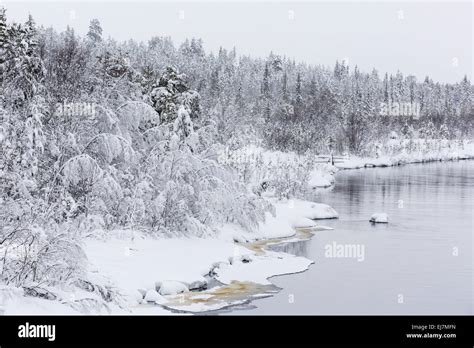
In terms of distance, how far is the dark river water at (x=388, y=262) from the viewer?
51.7 ft

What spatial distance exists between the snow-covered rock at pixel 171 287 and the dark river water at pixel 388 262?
1.97 metres

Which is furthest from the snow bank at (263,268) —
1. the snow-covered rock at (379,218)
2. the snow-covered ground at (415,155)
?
the snow-covered ground at (415,155)

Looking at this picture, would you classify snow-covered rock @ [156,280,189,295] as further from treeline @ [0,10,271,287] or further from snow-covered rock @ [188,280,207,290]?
treeline @ [0,10,271,287]

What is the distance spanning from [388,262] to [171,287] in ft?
28.1

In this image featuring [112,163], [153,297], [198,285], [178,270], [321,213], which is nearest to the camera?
[153,297]

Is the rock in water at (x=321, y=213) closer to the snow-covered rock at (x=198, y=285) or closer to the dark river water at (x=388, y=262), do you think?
the dark river water at (x=388, y=262)

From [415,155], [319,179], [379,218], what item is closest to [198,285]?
[379,218]

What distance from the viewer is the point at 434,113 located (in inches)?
5246

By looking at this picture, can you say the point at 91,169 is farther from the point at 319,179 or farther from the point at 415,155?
the point at 415,155

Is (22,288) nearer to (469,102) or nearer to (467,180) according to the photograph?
(467,180)

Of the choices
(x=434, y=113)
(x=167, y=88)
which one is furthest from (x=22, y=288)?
(x=434, y=113)

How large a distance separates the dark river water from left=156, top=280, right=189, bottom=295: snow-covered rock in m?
1.97

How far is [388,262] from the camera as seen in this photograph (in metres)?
21.1

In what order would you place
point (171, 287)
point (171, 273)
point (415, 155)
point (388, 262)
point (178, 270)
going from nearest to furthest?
point (171, 287) → point (171, 273) → point (178, 270) → point (388, 262) → point (415, 155)
